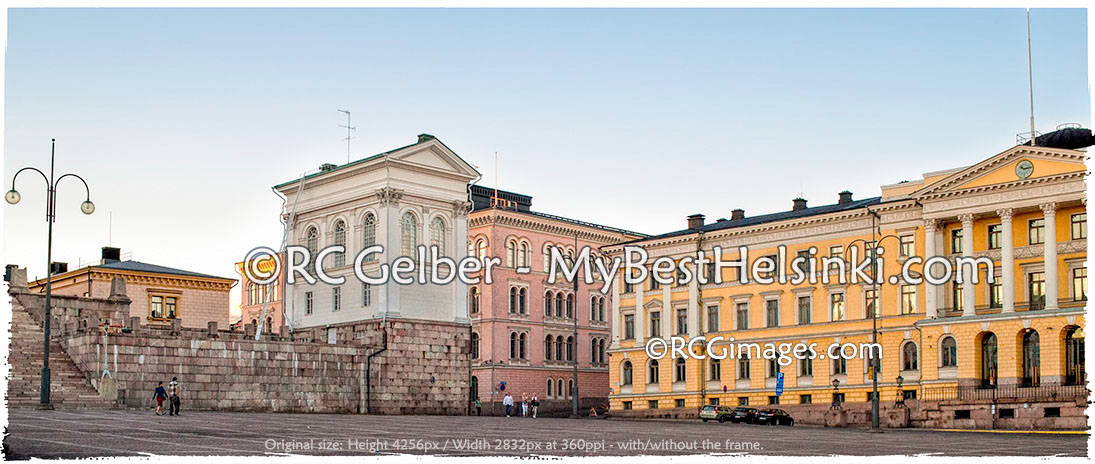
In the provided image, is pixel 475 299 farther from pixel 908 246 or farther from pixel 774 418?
pixel 908 246

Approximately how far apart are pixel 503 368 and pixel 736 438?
5373cm

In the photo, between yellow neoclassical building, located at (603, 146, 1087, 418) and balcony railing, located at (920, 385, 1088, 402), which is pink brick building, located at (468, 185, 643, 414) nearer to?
yellow neoclassical building, located at (603, 146, 1087, 418)

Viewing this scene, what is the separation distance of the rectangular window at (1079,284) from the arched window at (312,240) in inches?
1468

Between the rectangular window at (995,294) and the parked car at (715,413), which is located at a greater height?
the rectangular window at (995,294)

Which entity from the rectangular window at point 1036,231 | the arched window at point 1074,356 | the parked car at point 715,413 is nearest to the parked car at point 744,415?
the parked car at point 715,413

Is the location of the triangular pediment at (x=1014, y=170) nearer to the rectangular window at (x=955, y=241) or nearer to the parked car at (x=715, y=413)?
the rectangular window at (x=955, y=241)

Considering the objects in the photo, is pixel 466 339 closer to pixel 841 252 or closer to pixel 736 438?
pixel 841 252

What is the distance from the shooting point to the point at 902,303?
2763 inches

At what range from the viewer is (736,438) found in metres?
36.9

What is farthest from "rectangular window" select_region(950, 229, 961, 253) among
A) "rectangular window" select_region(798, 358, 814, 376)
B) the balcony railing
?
"rectangular window" select_region(798, 358, 814, 376)

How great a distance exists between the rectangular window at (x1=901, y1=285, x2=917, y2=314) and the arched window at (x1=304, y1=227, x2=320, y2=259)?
99.2 ft

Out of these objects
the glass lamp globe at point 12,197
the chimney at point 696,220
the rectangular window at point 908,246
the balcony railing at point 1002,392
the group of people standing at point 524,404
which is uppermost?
the chimney at point 696,220

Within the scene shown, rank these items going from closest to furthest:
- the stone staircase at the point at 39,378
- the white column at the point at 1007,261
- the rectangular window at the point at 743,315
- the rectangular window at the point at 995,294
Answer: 1. the stone staircase at the point at 39,378
2. the white column at the point at 1007,261
3. the rectangular window at the point at 995,294
4. the rectangular window at the point at 743,315

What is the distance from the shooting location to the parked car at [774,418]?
64438 mm
